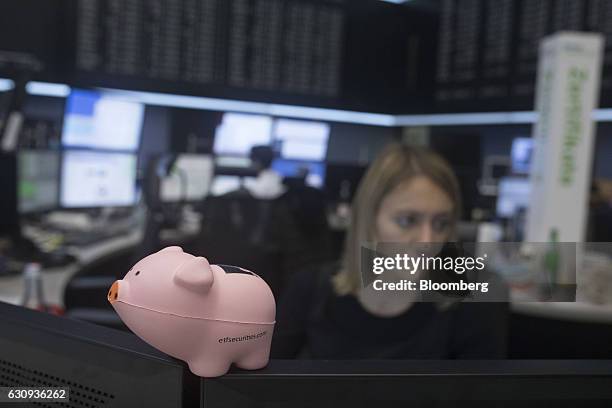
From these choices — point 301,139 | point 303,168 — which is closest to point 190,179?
point 303,168

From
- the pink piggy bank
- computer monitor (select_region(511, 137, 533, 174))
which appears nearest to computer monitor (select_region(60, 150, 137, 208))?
the pink piggy bank

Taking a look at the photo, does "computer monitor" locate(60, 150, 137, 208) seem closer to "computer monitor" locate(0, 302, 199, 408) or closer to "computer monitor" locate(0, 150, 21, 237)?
"computer monitor" locate(0, 150, 21, 237)

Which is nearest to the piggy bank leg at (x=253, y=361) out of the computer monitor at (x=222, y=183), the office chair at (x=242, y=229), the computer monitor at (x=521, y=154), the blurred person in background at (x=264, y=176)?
the office chair at (x=242, y=229)

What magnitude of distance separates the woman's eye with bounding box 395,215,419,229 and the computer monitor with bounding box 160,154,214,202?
2.52m

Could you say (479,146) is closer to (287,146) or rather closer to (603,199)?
(603,199)

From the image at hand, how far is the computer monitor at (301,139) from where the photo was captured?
13.6 ft

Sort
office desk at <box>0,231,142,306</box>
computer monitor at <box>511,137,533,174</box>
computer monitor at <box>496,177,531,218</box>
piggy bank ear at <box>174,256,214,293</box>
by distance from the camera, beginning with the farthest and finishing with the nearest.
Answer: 1. computer monitor at <box>511,137,533,174</box>
2. computer monitor at <box>496,177,531,218</box>
3. office desk at <box>0,231,142,306</box>
4. piggy bank ear at <box>174,256,214,293</box>

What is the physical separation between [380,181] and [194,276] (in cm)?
77

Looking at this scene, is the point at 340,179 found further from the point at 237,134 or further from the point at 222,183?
the point at 222,183

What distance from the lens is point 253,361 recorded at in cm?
45

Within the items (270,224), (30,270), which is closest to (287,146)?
(270,224)

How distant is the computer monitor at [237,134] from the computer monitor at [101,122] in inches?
41.3

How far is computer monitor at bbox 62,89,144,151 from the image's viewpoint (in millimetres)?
2469

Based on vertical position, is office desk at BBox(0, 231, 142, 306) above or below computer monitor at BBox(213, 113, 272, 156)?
below
